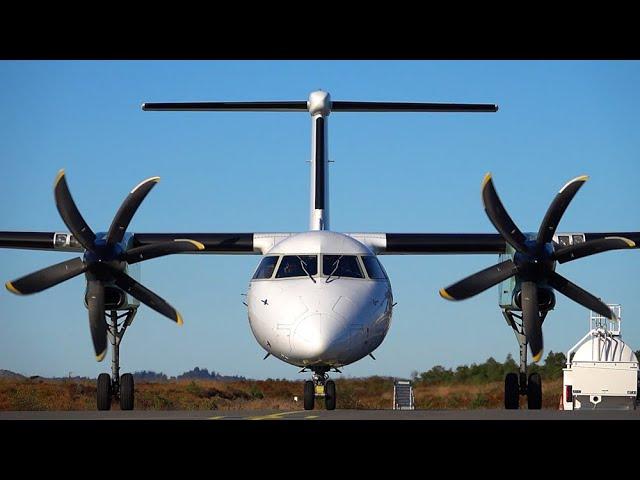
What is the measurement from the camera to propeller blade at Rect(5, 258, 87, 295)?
25.5 m

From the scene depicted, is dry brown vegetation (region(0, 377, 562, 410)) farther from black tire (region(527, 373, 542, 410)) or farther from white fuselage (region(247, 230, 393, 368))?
white fuselage (region(247, 230, 393, 368))

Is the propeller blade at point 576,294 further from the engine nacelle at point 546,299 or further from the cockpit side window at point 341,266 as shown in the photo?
the cockpit side window at point 341,266

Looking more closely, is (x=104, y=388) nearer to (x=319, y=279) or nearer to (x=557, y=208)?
(x=319, y=279)

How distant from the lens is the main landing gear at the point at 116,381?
2653 centimetres

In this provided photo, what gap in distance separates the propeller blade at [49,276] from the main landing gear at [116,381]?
1602mm

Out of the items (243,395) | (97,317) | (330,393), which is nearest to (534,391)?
(330,393)

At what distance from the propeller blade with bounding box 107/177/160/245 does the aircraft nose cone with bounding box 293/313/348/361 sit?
552 centimetres

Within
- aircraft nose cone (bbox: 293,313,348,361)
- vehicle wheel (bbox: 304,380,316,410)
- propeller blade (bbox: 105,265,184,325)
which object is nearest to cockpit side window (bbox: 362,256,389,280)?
aircraft nose cone (bbox: 293,313,348,361)

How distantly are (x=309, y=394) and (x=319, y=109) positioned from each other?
35.9 ft

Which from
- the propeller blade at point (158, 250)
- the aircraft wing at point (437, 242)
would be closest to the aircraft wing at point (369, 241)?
the aircraft wing at point (437, 242)
